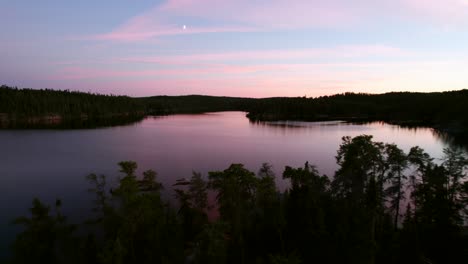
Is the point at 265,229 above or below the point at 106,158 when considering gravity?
above

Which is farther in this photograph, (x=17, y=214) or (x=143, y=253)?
(x=17, y=214)

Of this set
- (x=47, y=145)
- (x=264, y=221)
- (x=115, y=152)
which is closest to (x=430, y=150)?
(x=264, y=221)

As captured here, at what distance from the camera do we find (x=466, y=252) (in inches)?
834

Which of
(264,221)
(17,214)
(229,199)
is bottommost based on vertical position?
(17,214)

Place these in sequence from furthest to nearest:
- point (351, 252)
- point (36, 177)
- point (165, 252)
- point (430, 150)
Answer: point (430, 150), point (36, 177), point (165, 252), point (351, 252)

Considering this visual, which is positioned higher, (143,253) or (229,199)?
(229,199)

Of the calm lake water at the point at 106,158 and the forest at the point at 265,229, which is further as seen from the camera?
the calm lake water at the point at 106,158

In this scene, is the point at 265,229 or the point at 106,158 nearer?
the point at 265,229

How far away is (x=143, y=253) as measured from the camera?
842 inches

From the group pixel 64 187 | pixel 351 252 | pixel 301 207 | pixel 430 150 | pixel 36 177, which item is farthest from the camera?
pixel 430 150

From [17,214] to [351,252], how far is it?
32263mm

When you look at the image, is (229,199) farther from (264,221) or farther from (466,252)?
(466,252)

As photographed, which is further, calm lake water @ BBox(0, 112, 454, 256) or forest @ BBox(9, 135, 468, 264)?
calm lake water @ BBox(0, 112, 454, 256)

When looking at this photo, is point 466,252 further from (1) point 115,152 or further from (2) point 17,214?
(1) point 115,152
